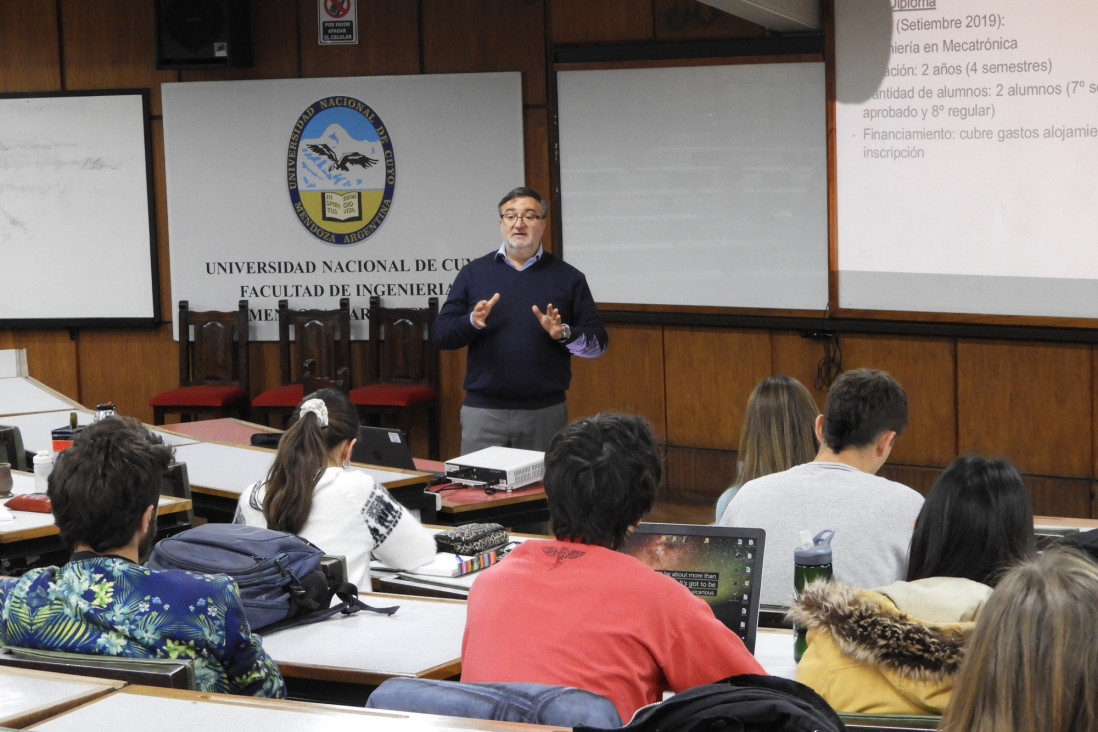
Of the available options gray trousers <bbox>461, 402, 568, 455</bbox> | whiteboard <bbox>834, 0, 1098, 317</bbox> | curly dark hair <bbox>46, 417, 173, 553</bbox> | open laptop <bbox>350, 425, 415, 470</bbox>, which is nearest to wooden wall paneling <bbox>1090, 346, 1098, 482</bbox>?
whiteboard <bbox>834, 0, 1098, 317</bbox>

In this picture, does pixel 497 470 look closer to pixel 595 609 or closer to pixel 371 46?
pixel 595 609

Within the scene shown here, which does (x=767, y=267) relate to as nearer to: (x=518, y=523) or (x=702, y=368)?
(x=702, y=368)

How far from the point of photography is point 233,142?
752 centimetres

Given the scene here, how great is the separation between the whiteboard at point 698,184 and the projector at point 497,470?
7.68 feet

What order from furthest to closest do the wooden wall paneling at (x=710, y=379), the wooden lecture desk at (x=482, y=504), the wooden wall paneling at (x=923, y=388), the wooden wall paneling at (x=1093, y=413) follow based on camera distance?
the wooden wall paneling at (x=710, y=379)
the wooden wall paneling at (x=923, y=388)
the wooden wall paneling at (x=1093, y=413)
the wooden lecture desk at (x=482, y=504)

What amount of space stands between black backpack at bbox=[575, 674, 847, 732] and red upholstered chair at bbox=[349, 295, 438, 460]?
5.37 metres

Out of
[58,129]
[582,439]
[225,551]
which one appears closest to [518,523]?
[225,551]

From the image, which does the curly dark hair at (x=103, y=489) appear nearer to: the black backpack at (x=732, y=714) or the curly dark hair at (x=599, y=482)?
the curly dark hair at (x=599, y=482)

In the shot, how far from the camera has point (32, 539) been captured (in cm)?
367

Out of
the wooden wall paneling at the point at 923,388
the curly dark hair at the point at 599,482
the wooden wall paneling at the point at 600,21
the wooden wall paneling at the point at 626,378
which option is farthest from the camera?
the wooden wall paneling at the point at 626,378

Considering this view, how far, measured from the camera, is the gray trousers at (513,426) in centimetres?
496

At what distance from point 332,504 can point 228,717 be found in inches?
Answer: 49.4

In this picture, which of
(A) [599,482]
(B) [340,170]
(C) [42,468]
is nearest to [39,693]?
(A) [599,482]

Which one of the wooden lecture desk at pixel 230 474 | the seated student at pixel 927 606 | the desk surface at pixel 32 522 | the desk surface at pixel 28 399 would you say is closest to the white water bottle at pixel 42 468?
the desk surface at pixel 32 522
